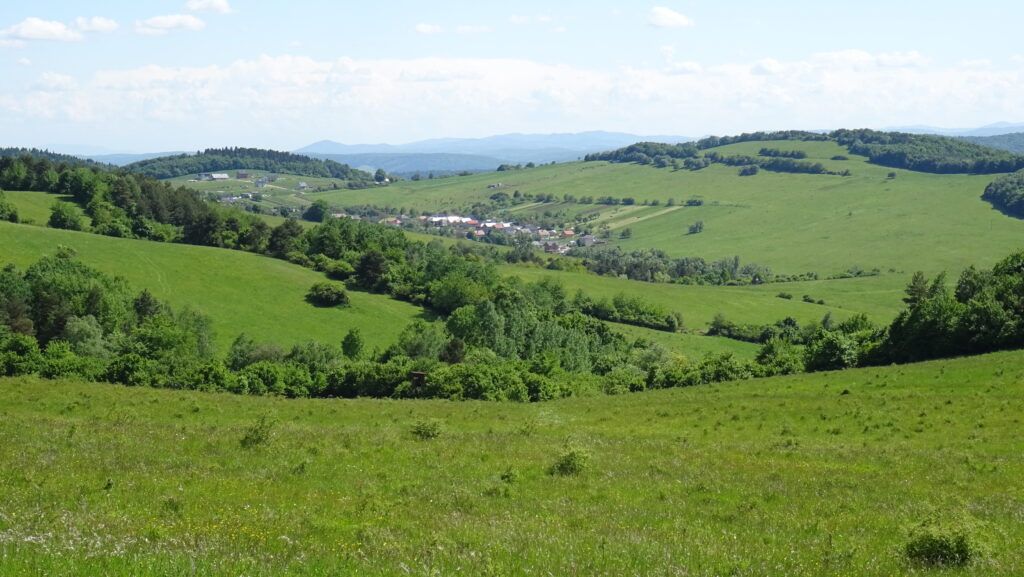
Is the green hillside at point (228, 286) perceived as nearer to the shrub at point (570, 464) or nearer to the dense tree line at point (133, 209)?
the dense tree line at point (133, 209)

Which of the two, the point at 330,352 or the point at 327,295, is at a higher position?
the point at 327,295

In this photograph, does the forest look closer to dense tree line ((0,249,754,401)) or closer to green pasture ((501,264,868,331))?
dense tree line ((0,249,754,401))

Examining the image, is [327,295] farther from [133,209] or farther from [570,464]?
[570,464]

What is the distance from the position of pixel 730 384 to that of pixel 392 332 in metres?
62.0

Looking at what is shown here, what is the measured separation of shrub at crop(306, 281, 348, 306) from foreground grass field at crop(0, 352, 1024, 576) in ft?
236

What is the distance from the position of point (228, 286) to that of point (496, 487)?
10089 cm

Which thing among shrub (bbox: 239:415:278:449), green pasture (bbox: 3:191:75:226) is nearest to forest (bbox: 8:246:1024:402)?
shrub (bbox: 239:415:278:449)

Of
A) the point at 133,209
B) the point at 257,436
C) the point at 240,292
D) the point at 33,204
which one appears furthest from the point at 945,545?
the point at 33,204

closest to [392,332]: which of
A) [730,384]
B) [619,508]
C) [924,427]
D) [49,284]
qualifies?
[49,284]

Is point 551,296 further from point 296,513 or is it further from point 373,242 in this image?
point 296,513

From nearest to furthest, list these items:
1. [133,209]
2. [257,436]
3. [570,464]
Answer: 1. [570,464]
2. [257,436]
3. [133,209]

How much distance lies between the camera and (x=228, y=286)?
111250 millimetres

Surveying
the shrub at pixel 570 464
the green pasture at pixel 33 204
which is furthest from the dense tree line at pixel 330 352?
the shrub at pixel 570 464

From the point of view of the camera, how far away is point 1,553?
35.4 feet
